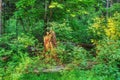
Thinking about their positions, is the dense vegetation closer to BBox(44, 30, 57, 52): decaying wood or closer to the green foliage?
the green foliage

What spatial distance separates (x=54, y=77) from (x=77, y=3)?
4.39 metres

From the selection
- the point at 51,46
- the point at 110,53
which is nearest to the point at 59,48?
the point at 51,46

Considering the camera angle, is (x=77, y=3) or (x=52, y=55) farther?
(x=77, y=3)

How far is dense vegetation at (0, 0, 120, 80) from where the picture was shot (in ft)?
32.7

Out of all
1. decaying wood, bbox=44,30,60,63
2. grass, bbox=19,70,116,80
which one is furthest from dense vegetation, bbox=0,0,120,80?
decaying wood, bbox=44,30,60,63

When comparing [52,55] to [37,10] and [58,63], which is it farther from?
[37,10]

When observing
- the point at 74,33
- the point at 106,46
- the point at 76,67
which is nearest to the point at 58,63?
the point at 76,67

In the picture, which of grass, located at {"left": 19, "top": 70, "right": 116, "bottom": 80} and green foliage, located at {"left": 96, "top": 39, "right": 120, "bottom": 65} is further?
green foliage, located at {"left": 96, "top": 39, "right": 120, "bottom": 65}

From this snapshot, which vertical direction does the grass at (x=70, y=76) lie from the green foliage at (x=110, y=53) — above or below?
below

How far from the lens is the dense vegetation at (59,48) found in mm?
9953

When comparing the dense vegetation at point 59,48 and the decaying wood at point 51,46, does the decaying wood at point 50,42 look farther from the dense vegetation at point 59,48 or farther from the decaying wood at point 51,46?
the dense vegetation at point 59,48

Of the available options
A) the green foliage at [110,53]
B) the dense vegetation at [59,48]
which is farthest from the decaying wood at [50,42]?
the green foliage at [110,53]

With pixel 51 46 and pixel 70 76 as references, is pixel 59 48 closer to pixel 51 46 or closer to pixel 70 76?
pixel 51 46

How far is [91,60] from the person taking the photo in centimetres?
1167
